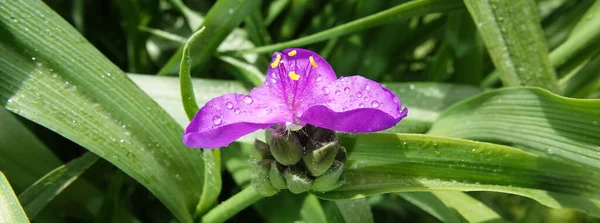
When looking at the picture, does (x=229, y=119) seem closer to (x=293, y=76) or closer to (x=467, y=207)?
(x=293, y=76)

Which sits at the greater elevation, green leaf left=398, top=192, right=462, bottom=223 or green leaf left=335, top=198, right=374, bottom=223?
green leaf left=335, top=198, right=374, bottom=223

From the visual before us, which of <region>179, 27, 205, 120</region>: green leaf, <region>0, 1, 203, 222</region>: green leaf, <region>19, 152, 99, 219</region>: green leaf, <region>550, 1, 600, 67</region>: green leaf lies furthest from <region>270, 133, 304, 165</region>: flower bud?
<region>550, 1, 600, 67</region>: green leaf

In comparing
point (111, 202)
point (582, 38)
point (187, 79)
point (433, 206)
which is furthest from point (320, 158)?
point (582, 38)

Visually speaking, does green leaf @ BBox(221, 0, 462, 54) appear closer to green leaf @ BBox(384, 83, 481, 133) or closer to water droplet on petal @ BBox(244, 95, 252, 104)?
green leaf @ BBox(384, 83, 481, 133)

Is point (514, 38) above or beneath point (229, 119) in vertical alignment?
beneath

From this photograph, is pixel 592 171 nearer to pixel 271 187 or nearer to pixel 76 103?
pixel 271 187

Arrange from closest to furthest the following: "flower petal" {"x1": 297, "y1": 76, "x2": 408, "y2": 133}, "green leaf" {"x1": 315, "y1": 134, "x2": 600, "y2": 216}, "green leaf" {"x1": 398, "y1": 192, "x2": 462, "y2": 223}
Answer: "flower petal" {"x1": 297, "y1": 76, "x2": 408, "y2": 133}, "green leaf" {"x1": 315, "y1": 134, "x2": 600, "y2": 216}, "green leaf" {"x1": 398, "y1": 192, "x2": 462, "y2": 223}

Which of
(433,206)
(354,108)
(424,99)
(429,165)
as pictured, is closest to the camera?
(354,108)
